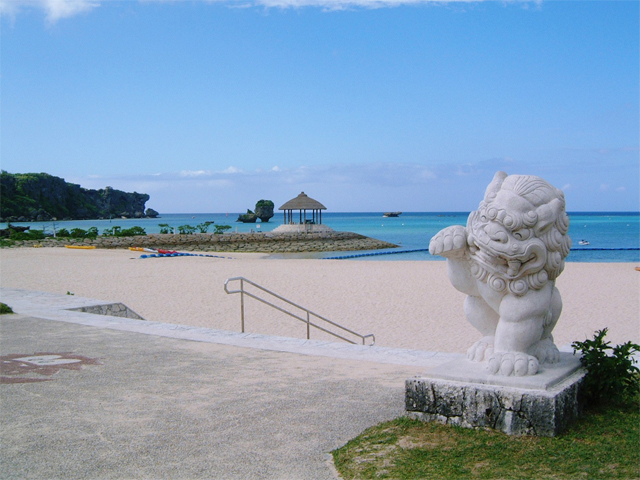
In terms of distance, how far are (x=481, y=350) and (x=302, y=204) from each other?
48.8 m

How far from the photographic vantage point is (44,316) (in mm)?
9805

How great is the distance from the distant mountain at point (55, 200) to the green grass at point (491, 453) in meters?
98.6

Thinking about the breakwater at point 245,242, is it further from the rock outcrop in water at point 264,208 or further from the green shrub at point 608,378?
the rock outcrop in water at point 264,208

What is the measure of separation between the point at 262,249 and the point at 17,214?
72.8 metres

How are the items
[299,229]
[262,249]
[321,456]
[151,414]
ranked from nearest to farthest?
[321,456]
[151,414]
[262,249]
[299,229]

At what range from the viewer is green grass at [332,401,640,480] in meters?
3.51

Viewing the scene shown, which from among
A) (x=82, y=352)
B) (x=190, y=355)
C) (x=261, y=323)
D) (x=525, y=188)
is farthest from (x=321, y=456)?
(x=261, y=323)

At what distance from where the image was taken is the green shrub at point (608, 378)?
174 inches

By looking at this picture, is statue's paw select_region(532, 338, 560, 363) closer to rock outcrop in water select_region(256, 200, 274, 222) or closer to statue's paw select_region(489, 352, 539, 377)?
statue's paw select_region(489, 352, 539, 377)

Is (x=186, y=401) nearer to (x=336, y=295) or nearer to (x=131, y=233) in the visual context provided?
(x=336, y=295)

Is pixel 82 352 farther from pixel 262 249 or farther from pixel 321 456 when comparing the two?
pixel 262 249

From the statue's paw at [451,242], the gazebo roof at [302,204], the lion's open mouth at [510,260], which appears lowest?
the lion's open mouth at [510,260]

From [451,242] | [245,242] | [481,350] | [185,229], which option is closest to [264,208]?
[185,229]

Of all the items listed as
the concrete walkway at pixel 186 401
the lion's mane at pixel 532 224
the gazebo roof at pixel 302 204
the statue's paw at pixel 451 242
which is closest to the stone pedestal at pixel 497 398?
the concrete walkway at pixel 186 401
